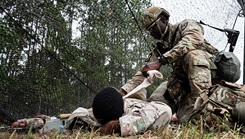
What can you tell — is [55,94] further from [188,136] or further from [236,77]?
[188,136]

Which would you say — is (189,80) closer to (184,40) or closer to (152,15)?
(184,40)

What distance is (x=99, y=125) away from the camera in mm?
1531

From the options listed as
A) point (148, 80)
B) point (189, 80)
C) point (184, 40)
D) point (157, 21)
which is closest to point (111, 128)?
point (148, 80)

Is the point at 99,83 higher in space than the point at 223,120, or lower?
lower

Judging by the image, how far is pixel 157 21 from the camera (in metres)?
2.43

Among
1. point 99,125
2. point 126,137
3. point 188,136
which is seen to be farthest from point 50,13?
point 188,136

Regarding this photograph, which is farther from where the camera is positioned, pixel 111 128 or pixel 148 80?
pixel 148 80

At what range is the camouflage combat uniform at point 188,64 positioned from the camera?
6.68 ft

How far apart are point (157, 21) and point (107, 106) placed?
48.9 inches

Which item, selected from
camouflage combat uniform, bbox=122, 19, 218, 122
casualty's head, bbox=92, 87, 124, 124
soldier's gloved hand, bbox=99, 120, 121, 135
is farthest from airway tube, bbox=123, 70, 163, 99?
soldier's gloved hand, bbox=99, 120, 121, 135

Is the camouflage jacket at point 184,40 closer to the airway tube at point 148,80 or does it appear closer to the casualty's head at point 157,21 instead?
the casualty's head at point 157,21

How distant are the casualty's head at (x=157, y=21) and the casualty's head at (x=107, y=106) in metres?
1.15

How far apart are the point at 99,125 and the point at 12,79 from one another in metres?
2.59

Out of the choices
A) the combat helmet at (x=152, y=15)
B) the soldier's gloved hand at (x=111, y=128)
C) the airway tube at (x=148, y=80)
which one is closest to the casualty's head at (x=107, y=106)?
the soldier's gloved hand at (x=111, y=128)
